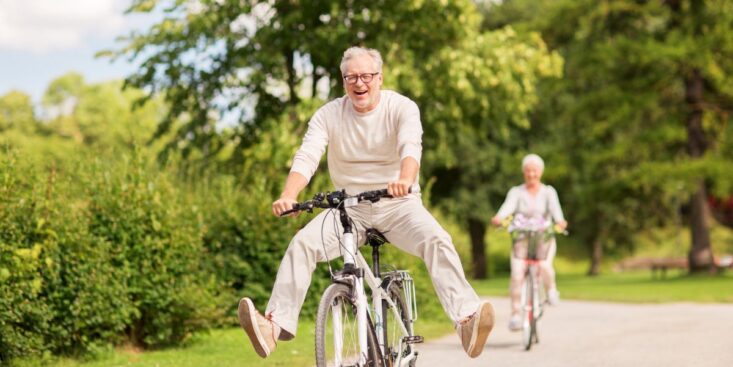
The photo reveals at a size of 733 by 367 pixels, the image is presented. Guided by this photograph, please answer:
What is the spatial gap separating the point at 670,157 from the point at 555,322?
20376mm

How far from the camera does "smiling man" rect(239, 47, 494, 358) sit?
5770 mm

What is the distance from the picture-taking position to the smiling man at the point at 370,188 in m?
5.77

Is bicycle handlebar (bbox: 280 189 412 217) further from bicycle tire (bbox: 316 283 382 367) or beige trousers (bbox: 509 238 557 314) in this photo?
beige trousers (bbox: 509 238 557 314)

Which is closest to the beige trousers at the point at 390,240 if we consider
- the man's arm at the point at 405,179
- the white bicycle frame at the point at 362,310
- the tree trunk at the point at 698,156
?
the white bicycle frame at the point at 362,310

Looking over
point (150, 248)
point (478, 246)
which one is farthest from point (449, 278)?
point (478, 246)

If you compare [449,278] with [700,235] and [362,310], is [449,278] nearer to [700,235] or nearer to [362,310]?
[362,310]

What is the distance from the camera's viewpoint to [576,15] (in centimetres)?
3403

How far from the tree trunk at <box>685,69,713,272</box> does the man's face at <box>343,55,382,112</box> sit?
93.8ft

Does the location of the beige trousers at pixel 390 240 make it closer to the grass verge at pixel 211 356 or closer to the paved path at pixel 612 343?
the paved path at pixel 612 343

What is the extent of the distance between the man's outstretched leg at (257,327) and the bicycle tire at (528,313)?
557 cm

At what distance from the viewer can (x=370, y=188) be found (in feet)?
20.0

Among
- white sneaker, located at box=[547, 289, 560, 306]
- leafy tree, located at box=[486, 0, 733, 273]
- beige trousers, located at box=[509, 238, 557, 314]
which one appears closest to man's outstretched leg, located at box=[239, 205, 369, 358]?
beige trousers, located at box=[509, 238, 557, 314]

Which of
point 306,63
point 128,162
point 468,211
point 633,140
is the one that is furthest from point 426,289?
point 468,211

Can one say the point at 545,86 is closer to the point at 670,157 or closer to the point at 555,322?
the point at 670,157
